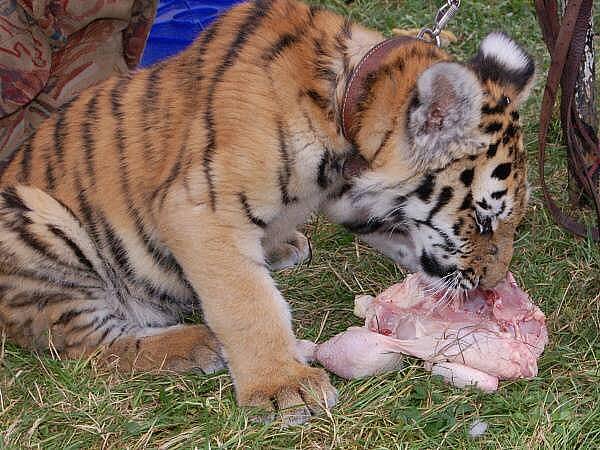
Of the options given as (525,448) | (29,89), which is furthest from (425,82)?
→ (29,89)

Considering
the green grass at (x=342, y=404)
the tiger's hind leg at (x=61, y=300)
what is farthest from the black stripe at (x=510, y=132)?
the tiger's hind leg at (x=61, y=300)

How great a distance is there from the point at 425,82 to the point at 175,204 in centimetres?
83

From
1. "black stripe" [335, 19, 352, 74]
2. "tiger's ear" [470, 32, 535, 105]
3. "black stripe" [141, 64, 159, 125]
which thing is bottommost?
"black stripe" [141, 64, 159, 125]

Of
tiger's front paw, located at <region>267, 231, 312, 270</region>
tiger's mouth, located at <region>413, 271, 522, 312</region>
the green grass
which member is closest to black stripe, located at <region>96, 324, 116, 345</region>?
the green grass

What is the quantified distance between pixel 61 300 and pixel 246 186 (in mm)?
753

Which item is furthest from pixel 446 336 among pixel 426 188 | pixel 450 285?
pixel 426 188

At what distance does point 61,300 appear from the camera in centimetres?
308

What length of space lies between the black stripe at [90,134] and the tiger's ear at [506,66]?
1224 millimetres

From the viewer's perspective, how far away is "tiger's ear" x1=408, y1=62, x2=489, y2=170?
2553 millimetres

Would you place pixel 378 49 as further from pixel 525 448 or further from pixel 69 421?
pixel 69 421

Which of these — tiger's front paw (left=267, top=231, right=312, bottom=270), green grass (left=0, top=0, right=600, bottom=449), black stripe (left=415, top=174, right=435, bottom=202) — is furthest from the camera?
tiger's front paw (left=267, top=231, right=312, bottom=270)

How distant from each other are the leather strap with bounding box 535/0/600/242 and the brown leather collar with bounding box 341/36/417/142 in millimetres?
675

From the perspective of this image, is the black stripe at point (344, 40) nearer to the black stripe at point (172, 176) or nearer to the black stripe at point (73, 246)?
the black stripe at point (172, 176)

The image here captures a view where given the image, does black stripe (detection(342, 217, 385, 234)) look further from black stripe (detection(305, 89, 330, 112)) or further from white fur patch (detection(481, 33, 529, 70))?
white fur patch (detection(481, 33, 529, 70))
